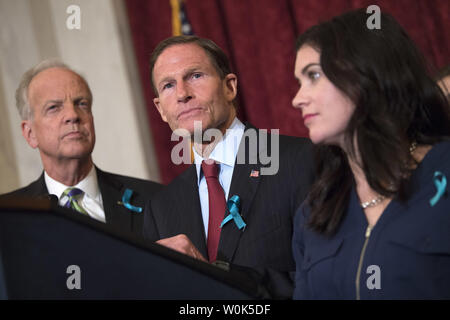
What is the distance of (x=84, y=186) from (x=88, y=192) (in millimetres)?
36

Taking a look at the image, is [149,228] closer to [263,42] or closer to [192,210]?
[192,210]

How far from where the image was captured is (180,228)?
2.31 metres

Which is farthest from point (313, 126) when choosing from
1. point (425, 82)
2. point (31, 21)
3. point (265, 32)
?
point (31, 21)

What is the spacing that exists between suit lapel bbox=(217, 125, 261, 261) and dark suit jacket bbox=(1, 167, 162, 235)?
0.76 metres

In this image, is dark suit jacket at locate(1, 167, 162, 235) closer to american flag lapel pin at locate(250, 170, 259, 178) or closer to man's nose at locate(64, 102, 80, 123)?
man's nose at locate(64, 102, 80, 123)

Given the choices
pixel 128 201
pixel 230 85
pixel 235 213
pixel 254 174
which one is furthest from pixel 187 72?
pixel 128 201

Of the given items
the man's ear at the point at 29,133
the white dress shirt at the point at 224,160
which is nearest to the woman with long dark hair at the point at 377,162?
the white dress shirt at the point at 224,160

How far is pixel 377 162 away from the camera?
158cm

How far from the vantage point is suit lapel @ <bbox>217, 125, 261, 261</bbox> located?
2.10m

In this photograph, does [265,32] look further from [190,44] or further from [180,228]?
[180,228]

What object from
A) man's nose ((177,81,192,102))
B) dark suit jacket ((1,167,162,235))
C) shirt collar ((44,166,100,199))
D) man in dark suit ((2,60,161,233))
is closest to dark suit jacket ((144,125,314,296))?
man's nose ((177,81,192,102))

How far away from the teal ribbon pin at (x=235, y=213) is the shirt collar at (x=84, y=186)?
1.04 m

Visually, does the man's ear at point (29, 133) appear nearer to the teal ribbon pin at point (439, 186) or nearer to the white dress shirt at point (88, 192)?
the white dress shirt at point (88, 192)

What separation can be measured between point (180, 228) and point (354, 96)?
101 centimetres
